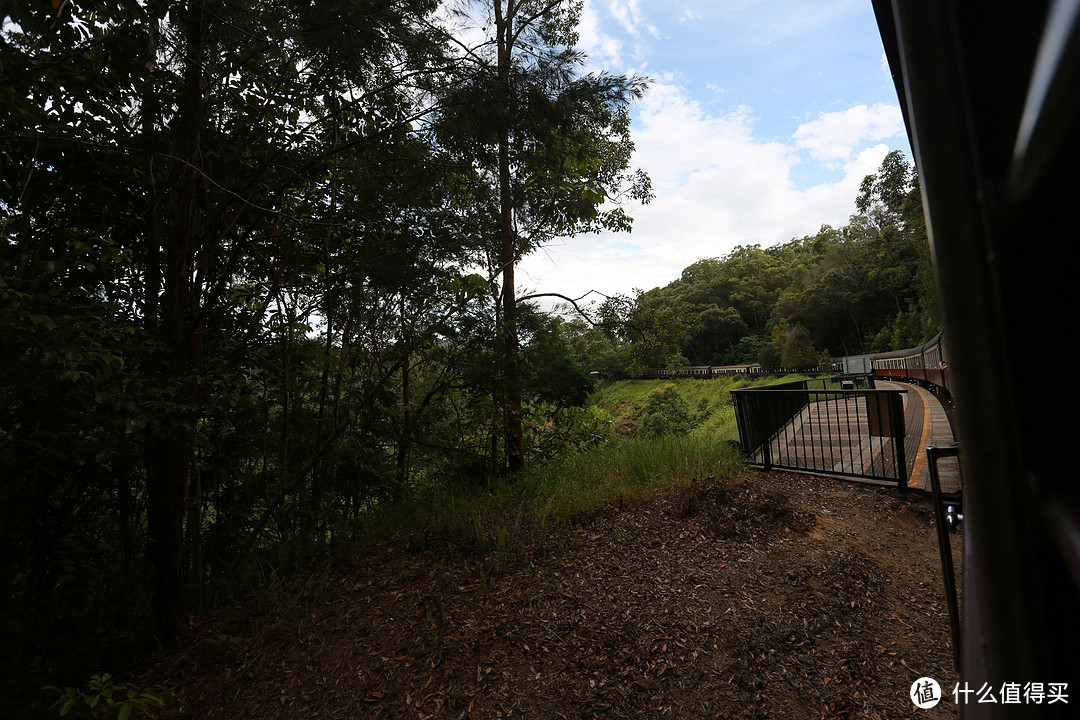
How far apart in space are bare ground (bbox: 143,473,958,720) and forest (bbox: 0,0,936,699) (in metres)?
0.78

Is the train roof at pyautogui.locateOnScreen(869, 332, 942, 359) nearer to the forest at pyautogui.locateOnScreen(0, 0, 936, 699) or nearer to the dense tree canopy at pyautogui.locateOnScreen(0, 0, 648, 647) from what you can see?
the forest at pyautogui.locateOnScreen(0, 0, 936, 699)

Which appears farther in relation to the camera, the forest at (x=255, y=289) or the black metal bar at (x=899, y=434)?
the black metal bar at (x=899, y=434)

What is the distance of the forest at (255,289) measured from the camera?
2932mm

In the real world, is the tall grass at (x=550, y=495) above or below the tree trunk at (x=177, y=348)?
below

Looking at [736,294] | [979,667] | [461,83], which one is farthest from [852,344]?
[979,667]

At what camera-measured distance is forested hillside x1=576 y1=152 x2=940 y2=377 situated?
1225 inches

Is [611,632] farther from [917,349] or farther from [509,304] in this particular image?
[917,349]

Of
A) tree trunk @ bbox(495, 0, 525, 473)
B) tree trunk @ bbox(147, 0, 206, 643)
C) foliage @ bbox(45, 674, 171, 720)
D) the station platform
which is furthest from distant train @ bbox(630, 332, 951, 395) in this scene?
foliage @ bbox(45, 674, 171, 720)

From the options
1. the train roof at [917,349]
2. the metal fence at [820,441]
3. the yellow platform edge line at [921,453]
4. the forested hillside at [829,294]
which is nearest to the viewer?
the yellow platform edge line at [921,453]

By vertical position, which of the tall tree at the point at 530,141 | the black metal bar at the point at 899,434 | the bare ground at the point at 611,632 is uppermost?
the tall tree at the point at 530,141

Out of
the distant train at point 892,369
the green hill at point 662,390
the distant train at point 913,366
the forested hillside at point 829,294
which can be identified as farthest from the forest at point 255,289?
the green hill at point 662,390

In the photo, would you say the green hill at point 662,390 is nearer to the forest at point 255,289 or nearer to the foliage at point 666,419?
the foliage at point 666,419

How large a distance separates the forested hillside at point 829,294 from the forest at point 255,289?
4.59m

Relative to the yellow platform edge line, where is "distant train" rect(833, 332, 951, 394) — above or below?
above
